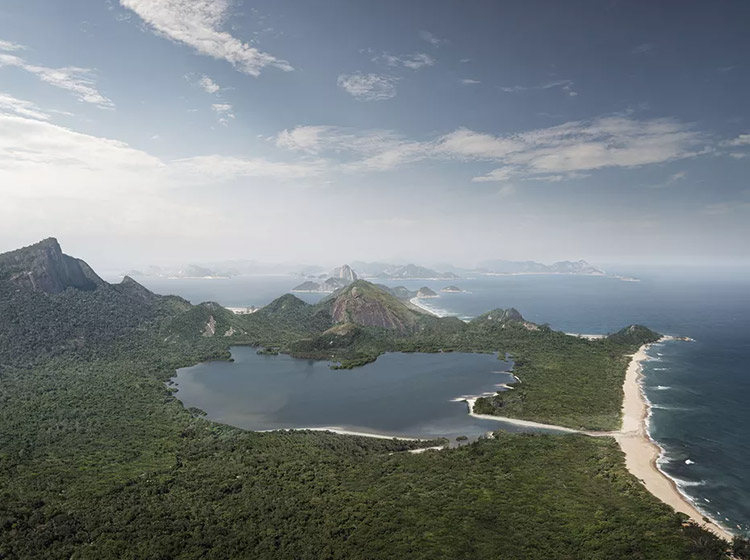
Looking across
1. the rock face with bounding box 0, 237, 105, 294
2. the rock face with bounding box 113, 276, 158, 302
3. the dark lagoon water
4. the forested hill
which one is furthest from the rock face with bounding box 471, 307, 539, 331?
the rock face with bounding box 0, 237, 105, 294

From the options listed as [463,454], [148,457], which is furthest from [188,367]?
[463,454]

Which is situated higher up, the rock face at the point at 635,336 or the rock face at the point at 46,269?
the rock face at the point at 46,269

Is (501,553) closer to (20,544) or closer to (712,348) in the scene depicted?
(20,544)

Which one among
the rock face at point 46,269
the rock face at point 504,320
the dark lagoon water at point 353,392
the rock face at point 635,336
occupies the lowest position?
the dark lagoon water at point 353,392

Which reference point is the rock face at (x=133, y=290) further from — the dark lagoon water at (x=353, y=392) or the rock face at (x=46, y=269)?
the dark lagoon water at (x=353, y=392)

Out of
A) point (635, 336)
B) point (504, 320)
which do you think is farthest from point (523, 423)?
point (635, 336)

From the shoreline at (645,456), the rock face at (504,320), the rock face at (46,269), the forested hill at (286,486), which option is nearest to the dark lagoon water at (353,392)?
the forested hill at (286,486)
